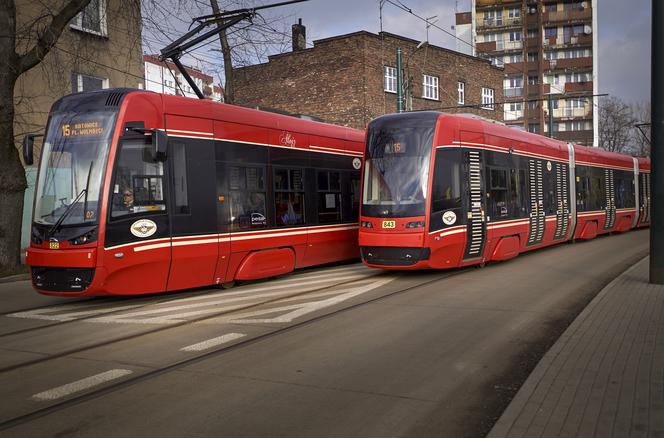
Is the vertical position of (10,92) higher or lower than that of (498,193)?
higher

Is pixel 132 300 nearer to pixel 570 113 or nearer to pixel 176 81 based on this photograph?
pixel 176 81

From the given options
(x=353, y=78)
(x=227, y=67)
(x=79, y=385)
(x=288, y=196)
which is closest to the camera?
(x=79, y=385)

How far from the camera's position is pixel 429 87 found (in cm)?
3669

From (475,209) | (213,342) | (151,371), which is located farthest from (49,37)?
(151,371)

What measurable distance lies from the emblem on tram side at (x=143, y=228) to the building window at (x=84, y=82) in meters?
13.1

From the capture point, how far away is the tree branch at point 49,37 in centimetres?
1331

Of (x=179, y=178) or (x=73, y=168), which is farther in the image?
(x=179, y=178)

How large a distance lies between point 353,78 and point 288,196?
20662mm

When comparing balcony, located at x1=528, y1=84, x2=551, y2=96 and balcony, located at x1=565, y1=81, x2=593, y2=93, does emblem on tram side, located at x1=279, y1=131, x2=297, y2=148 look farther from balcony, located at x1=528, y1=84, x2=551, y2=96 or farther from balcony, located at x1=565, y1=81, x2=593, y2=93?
balcony, located at x1=565, y1=81, x2=593, y2=93

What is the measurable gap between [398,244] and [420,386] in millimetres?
6672

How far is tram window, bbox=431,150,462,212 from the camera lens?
1209 centimetres

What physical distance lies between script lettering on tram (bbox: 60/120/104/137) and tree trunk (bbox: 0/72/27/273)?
4.66 meters

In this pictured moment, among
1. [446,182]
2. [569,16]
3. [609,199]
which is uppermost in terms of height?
[569,16]

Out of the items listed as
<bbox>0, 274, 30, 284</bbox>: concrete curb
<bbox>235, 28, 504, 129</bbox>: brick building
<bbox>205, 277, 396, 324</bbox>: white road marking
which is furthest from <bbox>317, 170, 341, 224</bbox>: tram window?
<bbox>235, 28, 504, 129</bbox>: brick building
